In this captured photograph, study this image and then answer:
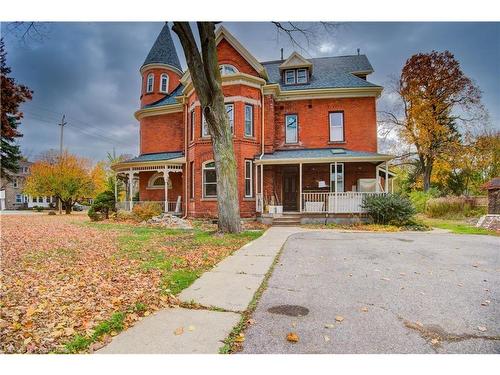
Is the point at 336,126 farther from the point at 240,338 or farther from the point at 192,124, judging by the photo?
the point at 240,338

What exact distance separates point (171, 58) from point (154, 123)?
15.8ft

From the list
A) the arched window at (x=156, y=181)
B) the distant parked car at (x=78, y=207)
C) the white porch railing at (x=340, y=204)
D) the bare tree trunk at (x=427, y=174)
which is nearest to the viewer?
the white porch railing at (x=340, y=204)

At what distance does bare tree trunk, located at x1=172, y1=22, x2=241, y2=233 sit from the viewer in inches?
313

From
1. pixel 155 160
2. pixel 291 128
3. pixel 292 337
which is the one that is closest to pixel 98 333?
pixel 292 337

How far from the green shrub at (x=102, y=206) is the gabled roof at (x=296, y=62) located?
1163cm

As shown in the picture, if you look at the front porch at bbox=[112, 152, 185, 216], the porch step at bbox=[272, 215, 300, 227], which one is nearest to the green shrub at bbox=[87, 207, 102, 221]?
the front porch at bbox=[112, 152, 185, 216]

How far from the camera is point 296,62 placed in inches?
650

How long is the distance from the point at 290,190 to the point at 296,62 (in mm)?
6925

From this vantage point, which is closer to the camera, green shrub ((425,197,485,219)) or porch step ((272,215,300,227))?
porch step ((272,215,300,227))

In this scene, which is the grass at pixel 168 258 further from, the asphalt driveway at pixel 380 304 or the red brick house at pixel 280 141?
the red brick house at pixel 280 141

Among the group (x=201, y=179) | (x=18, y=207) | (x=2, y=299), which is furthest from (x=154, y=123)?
(x=18, y=207)

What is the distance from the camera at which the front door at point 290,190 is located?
52.2ft

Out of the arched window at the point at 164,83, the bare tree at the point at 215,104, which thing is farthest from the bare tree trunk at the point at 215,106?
the arched window at the point at 164,83

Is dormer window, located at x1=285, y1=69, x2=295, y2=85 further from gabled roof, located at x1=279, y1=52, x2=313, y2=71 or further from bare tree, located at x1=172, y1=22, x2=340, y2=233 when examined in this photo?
bare tree, located at x1=172, y1=22, x2=340, y2=233
